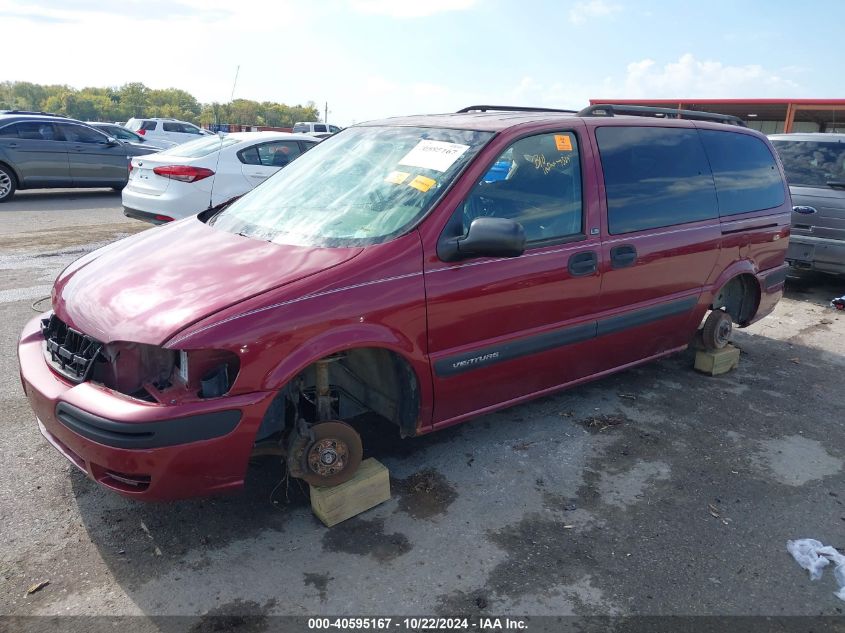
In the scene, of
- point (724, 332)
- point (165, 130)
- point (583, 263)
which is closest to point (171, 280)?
point (583, 263)

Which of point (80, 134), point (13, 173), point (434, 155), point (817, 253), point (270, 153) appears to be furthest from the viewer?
point (80, 134)

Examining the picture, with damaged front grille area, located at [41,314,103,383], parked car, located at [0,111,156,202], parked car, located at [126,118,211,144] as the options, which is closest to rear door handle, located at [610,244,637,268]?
damaged front grille area, located at [41,314,103,383]

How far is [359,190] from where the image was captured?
3.36 m

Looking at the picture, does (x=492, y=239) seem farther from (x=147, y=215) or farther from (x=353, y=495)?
(x=147, y=215)

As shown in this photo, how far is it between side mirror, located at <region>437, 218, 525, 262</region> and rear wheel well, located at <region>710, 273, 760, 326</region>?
8.51ft

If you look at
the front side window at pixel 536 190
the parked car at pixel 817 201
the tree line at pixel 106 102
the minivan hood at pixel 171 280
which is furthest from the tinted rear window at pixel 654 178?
the tree line at pixel 106 102

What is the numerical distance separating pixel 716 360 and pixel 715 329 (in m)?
0.23

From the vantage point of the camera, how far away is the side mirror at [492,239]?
2896mm

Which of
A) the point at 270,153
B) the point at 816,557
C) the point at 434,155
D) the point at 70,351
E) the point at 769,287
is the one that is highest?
the point at 434,155

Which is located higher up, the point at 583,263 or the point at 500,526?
the point at 583,263

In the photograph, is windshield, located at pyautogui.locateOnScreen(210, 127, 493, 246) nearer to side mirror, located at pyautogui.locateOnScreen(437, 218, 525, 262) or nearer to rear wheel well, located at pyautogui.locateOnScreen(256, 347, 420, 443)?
side mirror, located at pyautogui.locateOnScreen(437, 218, 525, 262)

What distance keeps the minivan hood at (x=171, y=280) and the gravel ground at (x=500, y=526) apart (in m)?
0.92

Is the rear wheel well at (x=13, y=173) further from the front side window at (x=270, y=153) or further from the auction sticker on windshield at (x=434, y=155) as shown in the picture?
the auction sticker on windshield at (x=434, y=155)

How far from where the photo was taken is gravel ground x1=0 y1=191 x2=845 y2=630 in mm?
2490
